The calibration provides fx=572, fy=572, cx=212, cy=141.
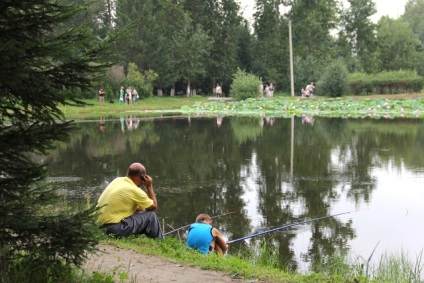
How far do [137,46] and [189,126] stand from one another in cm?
2351

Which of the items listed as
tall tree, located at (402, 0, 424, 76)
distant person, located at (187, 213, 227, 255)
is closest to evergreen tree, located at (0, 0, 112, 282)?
distant person, located at (187, 213, 227, 255)

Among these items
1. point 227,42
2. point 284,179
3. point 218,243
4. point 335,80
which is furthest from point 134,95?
point 218,243

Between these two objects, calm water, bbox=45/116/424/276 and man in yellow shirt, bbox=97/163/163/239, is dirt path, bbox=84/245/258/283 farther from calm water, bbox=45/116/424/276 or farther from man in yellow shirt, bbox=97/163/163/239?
calm water, bbox=45/116/424/276

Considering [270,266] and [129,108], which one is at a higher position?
[129,108]

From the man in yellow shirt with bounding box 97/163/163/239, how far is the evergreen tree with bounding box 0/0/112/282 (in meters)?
2.74

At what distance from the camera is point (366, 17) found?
69812 millimetres

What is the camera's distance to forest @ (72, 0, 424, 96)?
→ 5144 cm

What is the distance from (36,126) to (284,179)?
10.5 m

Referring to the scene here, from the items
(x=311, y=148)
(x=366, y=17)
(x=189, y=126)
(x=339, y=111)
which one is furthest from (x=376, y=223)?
(x=366, y=17)

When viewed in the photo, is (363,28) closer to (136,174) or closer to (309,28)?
(309,28)

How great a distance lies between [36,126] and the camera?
4.12 m

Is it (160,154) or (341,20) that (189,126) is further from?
(341,20)

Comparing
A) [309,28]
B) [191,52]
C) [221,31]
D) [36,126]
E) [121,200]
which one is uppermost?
[309,28]

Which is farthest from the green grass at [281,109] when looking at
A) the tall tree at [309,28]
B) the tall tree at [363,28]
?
the tall tree at [363,28]
